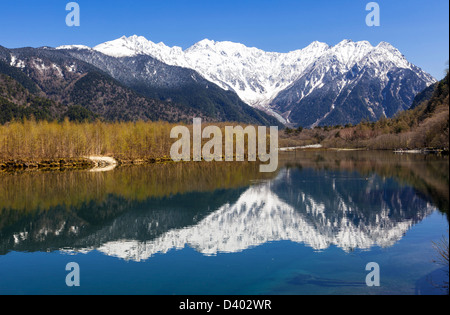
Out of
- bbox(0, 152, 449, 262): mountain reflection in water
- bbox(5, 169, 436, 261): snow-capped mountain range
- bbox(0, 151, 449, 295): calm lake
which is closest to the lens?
bbox(0, 151, 449, 295): calm lake

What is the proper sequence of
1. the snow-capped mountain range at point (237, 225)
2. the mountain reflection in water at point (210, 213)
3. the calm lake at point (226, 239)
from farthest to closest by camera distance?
the mountain reflection in water at point (210, 213), the snow-capped mountain range at point (237, 225), the calm lake at point (226, 239)

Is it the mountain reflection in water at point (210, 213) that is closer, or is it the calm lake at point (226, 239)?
the calm lake at point (226, 239)

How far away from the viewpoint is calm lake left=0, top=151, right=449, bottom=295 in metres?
18.6

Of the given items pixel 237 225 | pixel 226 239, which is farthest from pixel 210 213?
pixel 226 239

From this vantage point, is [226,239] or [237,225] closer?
[226,239]

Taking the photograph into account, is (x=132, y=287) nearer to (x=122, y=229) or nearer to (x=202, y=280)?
(x=202, y=280)

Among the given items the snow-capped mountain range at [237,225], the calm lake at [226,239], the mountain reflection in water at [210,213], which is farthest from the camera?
the mountain reflection in water at [210,213]

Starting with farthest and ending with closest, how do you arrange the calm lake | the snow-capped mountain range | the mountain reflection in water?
the mountain reflection in water
the snow-capped mountain range
the calm lake

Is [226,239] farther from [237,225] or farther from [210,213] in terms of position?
[210,213]

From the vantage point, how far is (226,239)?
27.3 meters

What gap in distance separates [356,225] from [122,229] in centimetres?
1869

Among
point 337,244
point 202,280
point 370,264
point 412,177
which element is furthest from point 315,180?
point 202,280

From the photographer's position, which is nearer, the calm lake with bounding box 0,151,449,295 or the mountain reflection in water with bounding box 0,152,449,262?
the calm lake with bounding box 0,151,449,295

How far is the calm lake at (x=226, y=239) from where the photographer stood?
18.6 metres
